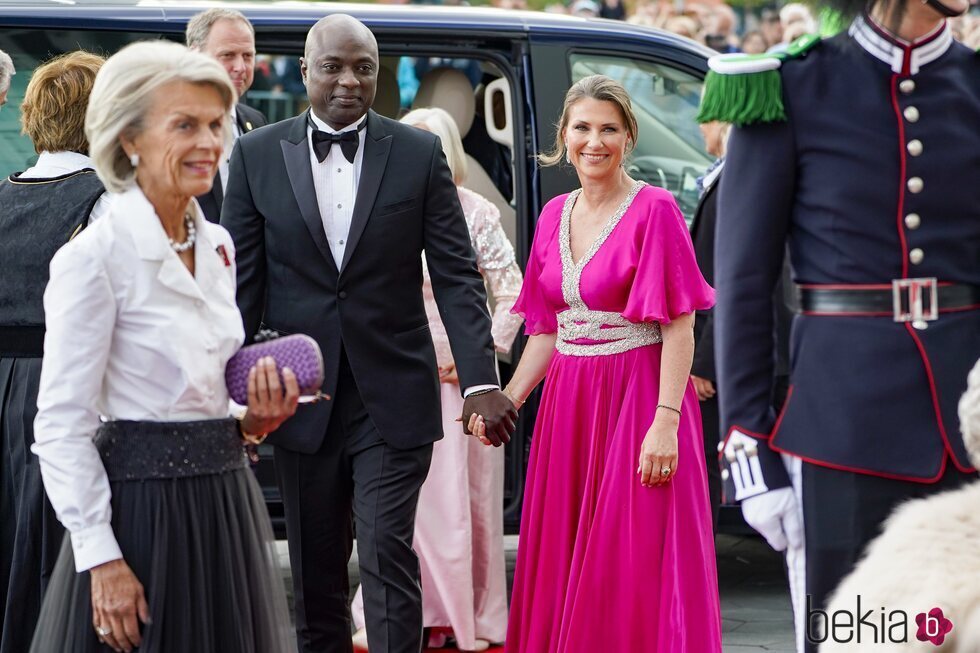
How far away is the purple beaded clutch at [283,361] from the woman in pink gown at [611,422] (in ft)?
4.45

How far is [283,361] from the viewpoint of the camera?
3020 mm

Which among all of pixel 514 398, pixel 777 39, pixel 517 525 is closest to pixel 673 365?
pixel 514 398

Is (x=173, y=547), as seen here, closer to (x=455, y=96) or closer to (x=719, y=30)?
(x=455, y=96)

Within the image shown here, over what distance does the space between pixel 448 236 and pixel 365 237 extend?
0.24 meters

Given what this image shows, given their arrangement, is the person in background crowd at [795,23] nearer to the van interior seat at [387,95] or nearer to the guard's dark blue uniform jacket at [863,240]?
the van interior seat at [387,95]

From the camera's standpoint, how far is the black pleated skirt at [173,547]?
9.47 ft

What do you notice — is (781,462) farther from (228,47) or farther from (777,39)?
(777,39)

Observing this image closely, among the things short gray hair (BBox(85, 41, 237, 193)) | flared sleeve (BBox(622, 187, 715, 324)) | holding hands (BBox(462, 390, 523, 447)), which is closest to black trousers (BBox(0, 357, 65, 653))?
holding hands (BBox(462, 390, 523, 447))

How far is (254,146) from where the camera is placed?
14.4ft

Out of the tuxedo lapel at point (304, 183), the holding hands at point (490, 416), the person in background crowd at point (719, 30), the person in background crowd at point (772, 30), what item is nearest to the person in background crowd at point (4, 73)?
the tuxedo lapel at point (304, 183)

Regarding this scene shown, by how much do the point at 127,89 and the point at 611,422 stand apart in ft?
6.90

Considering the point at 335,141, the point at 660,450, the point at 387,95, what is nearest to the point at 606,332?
the point at 660,450

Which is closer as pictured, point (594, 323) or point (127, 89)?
point (127, 89)

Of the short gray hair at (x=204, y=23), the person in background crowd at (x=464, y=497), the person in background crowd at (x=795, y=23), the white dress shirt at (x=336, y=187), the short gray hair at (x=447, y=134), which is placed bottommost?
the person in background crowd at (x=464, y=497)
